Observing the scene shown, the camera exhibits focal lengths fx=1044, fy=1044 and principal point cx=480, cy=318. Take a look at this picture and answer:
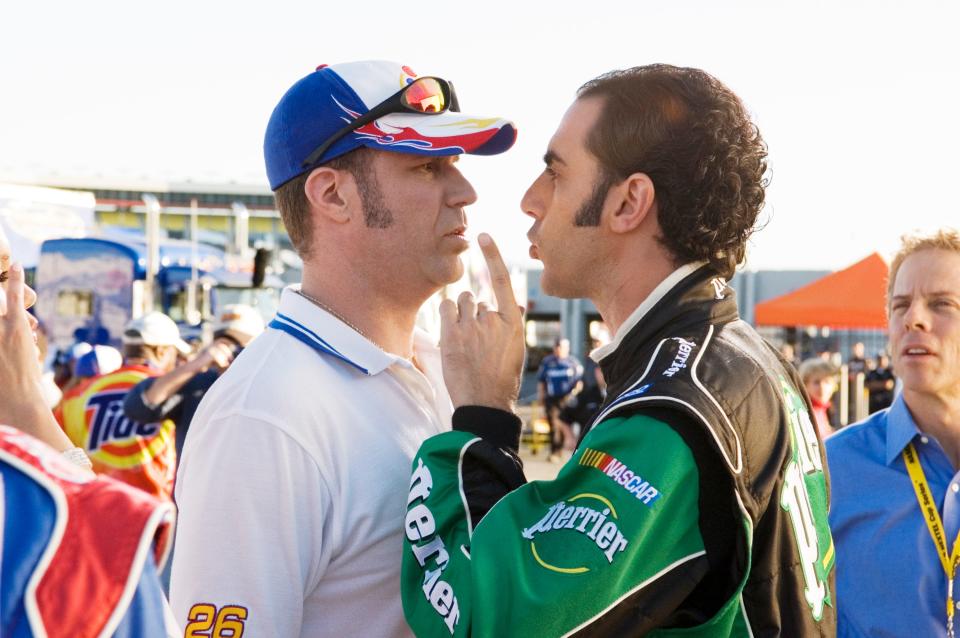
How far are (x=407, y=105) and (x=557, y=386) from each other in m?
14.5

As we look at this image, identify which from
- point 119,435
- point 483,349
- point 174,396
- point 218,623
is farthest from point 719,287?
point 119,435

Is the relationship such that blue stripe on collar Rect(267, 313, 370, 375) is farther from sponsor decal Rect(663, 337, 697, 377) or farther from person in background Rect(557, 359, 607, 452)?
person in background Rect(557, 359, 607, 452)

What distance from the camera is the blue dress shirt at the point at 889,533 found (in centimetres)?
290

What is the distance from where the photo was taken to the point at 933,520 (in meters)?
2.97

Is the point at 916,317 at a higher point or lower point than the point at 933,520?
Result: higher

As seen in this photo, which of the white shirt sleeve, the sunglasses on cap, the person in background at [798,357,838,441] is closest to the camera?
the white shirt sleeve

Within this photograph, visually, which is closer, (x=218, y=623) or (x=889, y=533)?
(x=218, y=623)

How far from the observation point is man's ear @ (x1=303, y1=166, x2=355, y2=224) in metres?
2.22

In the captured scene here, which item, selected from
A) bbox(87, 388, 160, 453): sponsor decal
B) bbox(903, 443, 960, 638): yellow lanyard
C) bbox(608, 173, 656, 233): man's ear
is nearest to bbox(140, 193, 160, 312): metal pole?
bbox(87, 388, 160, 453): sponsor decal

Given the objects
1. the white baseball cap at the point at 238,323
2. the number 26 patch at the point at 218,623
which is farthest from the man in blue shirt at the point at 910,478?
the white baseball cap at the point at 238,323

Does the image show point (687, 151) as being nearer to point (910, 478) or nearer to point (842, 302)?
point (910, 478)

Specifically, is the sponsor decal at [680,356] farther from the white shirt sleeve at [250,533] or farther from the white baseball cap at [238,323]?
the white baseball cap at [238,323]

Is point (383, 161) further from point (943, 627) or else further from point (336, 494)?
point (943, 627)

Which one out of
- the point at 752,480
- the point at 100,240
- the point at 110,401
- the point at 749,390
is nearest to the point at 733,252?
the point at 749,390
